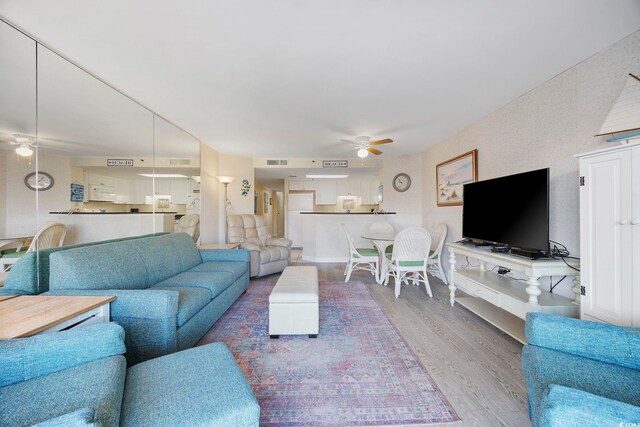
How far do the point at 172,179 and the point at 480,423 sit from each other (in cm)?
398

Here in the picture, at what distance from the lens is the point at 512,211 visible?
2213 millimetres

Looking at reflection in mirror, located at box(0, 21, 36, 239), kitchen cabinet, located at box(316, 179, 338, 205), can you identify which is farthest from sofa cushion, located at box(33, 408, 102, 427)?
kitchen cabinet, located at box(316, 179, 338, 205)

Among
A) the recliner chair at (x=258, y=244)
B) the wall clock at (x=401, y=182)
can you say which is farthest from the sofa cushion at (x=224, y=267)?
the wall clock at (x=401, y=182)

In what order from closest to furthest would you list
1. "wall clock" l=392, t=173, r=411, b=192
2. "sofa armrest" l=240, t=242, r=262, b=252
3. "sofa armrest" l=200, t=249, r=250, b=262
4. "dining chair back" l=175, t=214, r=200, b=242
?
1. "sofa armrest" l=200, t=249, r=250, b=262
2. "dining chair back" l=175, t=214, r=200, b=242
3. "sofa armrest" l=240, t=242, r=262, b=252
4. "wall clock" l=392, t=173, r=411, b=192

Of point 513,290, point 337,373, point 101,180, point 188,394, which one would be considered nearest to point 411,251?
point 513,290

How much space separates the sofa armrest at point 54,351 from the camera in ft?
2.92

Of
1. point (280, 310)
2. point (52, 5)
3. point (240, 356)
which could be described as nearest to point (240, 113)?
point (52, 5)

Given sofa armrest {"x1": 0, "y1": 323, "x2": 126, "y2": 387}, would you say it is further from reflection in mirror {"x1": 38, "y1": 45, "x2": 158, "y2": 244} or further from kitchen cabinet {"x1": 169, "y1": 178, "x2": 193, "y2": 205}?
kitchen cabinet {"x1": 169, "y1": 178, "x2": 193, "y2": 205}

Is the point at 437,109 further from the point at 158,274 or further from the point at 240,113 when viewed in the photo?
the point at 158,274

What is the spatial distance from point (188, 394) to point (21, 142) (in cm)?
215

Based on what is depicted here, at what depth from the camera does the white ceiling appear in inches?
57.7

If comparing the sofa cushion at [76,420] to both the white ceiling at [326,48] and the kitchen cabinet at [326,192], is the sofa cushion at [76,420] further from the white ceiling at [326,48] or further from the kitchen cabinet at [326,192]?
the kitchen cabinet at [326,192]

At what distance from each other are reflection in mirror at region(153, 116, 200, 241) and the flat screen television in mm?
3932

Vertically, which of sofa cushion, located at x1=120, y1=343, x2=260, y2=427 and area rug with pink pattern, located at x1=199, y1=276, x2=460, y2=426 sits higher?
sofa cushion, located at x1=120, y1=343, x2=260, y2=427
